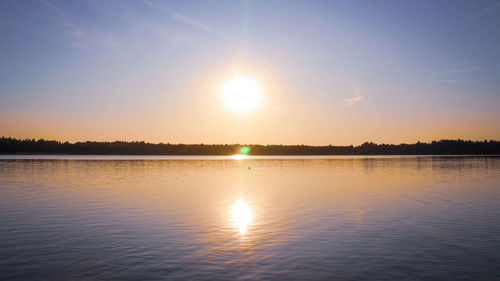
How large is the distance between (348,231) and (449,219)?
29.2 ft

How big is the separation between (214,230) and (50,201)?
19.6m

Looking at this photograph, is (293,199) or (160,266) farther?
(293,199)

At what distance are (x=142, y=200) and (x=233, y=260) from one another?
→ 70.9 ft

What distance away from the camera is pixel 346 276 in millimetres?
13977

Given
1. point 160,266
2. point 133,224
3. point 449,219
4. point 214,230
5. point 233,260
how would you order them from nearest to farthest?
point 160,266 → point 233,260 → point 214,230 → point 133,224 → point 449,219

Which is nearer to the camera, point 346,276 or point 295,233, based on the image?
point 346,276

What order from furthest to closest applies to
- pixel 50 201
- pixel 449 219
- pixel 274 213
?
pixel 50 201 → pixel 274 213 → pixel 449 219

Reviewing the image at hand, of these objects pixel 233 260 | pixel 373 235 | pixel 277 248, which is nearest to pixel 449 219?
pixel 373 235

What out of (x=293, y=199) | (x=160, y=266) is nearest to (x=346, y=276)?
(x=160, y=266)

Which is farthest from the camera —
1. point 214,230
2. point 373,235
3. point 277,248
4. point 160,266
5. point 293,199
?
point 293,199

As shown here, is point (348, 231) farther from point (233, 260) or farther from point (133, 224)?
point (133, 224)

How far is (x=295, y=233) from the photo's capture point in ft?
70.4

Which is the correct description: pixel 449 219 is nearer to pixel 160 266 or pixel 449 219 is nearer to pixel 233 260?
pixel 233 260

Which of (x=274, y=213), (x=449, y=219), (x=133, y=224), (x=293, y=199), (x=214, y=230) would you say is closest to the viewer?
(x=214, y=230)
